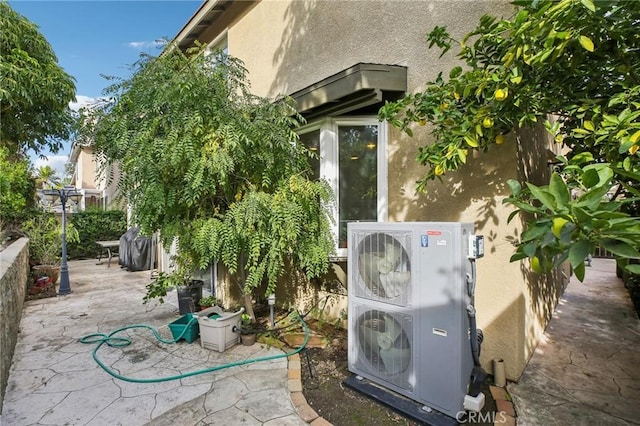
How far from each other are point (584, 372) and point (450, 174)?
9.57 ft

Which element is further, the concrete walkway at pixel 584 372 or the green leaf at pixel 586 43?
the concrete walkway at pixel 584 372

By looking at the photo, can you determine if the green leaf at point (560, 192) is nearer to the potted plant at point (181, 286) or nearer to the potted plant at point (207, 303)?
the potted plant at point (181, 286)

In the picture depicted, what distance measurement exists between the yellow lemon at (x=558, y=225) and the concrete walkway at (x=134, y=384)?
2807 mm

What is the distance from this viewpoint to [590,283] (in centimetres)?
848

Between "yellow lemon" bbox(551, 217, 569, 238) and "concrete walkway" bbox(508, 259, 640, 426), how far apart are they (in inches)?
104

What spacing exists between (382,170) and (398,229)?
1.89 metres

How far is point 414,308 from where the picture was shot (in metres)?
3.12

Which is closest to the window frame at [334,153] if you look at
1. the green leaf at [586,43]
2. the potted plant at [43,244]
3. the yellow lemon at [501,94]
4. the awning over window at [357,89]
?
the awning over window at [357,89]

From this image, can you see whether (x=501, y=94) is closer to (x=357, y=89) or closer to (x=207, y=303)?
(x=357, y=89)

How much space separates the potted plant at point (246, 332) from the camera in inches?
192

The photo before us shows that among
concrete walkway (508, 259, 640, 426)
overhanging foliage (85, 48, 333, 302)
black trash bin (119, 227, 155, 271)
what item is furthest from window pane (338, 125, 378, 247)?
black trash bin (119, 227, 155, 271)

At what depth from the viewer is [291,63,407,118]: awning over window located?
173 inches

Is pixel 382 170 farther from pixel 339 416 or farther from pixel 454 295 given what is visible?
pixel 339 416

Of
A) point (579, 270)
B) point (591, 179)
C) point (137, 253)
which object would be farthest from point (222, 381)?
point (137, 253)
